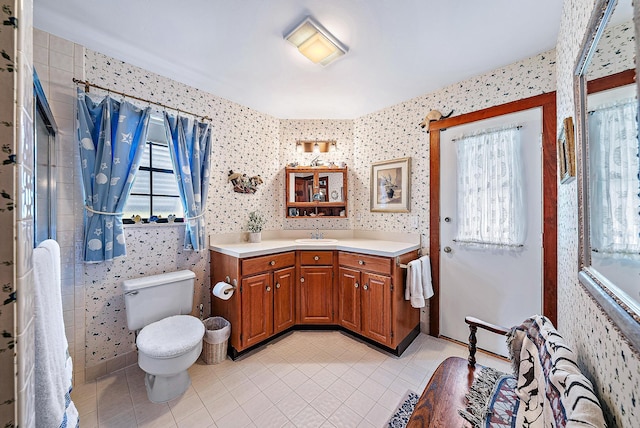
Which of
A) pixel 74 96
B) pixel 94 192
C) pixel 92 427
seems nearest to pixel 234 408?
pixel 92 427

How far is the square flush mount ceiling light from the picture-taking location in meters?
1.60

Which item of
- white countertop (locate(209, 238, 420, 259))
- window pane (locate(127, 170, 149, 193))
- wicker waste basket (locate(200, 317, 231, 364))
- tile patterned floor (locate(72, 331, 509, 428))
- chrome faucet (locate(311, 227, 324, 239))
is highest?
window pane (locate(127, 170, 149, 193))

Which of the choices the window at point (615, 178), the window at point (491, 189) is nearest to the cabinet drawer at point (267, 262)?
the window at point (491, 189)

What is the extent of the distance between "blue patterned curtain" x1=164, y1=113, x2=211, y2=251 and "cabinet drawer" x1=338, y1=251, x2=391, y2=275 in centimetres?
137

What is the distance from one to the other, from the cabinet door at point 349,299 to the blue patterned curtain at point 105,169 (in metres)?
1.89

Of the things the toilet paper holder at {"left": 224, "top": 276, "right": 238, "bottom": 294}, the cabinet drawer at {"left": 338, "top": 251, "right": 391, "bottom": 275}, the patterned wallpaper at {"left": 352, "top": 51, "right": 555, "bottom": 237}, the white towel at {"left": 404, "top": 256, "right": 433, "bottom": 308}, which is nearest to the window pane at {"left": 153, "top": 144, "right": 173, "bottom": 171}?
the toilet paper holder at {"left": 224, "top": 276, "right": 238, "bottom": 294}

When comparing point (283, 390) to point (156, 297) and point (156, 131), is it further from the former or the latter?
point (156, 131)

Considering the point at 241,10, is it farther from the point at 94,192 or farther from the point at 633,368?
the point at 633,368

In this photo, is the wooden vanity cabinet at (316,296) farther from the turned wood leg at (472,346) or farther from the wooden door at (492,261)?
the turned wood leg at (472,346)

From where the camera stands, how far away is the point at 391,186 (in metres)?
2.78

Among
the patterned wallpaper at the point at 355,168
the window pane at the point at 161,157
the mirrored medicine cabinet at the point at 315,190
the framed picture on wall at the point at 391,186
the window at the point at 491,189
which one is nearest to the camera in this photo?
the patterned wallpaper at the point at 355,168

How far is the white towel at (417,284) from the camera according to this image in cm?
215

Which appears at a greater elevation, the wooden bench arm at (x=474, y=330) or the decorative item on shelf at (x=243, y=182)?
the decorative item on shelf at (x=243, y=182)

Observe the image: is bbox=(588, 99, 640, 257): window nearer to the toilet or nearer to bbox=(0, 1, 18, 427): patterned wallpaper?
bbox=(0, 1, 18, 427): patterned wallpaper
